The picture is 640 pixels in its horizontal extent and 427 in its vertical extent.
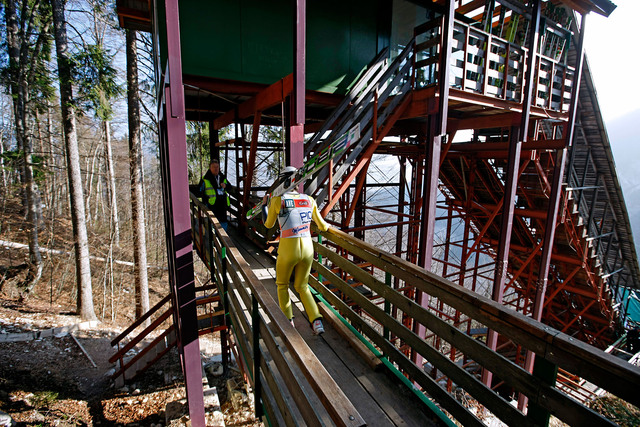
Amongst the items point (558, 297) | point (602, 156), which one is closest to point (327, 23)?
point (602, 156)

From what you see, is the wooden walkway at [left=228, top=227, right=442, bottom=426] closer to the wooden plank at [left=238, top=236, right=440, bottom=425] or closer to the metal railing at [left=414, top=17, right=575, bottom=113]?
the wooden plank at [left=238, top=236, right=440, bottom=425]

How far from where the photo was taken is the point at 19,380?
24.6 ft

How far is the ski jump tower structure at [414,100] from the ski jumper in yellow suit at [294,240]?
61.8 inches

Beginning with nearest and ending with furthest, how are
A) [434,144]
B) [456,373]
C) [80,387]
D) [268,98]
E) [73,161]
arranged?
1. [456,373]
2. [434,144]
3. [268,98]
4. [80,387]
5. [73,161]

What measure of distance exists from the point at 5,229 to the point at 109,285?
510cm

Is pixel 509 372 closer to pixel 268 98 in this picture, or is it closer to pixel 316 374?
pixel 316 374

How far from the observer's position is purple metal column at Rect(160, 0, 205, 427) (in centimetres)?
404

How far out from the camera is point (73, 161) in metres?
11.5

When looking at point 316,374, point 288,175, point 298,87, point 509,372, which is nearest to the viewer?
point 316,374

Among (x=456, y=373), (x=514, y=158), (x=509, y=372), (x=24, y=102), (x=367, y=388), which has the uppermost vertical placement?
(x=24, y=102)

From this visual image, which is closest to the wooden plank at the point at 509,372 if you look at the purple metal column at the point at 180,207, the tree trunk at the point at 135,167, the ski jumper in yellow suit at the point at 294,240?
the ski jumper in yellow suit at the point at 294,240

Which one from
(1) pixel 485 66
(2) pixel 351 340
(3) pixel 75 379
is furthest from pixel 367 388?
(3) pixel 75 379

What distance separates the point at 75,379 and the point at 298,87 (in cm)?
891

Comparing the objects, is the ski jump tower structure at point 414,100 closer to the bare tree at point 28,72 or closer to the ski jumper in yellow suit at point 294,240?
the ski jumper in yellow suit at point 294,240
